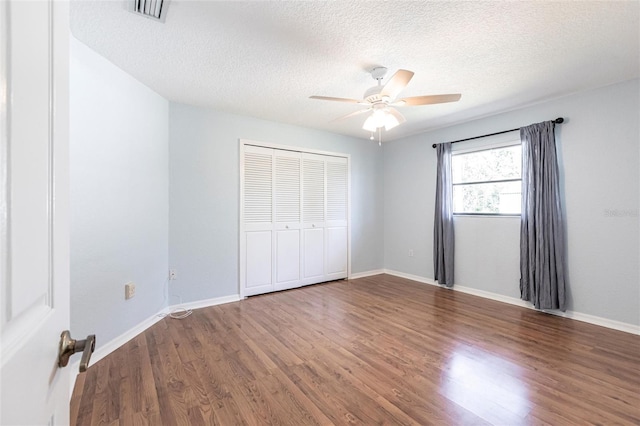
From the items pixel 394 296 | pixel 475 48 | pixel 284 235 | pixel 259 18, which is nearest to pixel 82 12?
pixel 259 18

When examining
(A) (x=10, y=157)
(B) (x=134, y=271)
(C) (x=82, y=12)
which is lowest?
(B) (x=134, y=271)

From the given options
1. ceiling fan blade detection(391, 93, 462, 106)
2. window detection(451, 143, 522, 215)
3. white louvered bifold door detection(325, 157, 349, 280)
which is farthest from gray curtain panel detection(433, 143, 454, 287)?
ceiling fan blade detection(391, 93, 462, 106)

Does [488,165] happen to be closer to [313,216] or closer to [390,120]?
[390,120]

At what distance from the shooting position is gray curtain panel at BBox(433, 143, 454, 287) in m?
4.23

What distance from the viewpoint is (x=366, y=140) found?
5195 mm

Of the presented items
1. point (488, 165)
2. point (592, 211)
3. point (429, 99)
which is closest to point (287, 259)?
point (429, 99)

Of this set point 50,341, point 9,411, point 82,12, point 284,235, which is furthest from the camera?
point 284,235

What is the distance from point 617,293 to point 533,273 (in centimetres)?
68

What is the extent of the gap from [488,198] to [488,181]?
0.23m

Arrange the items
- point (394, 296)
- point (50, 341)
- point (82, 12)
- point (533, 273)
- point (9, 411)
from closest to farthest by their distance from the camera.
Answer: point (9, 411) → point (50, 341) → point (82, 12) → point (533, 273) → point (394, 296)

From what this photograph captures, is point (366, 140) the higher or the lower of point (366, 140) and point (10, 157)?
the higher

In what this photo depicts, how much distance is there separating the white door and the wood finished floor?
55.3 inches

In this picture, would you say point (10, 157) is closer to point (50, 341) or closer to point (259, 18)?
point (50, 341)

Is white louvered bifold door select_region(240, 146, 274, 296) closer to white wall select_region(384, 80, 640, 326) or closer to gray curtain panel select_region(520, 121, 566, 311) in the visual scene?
white wall select_region(384, 80, 640, 326)
